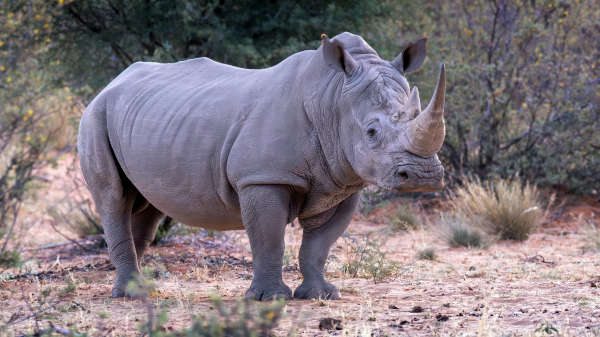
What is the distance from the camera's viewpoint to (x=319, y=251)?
4.83 m

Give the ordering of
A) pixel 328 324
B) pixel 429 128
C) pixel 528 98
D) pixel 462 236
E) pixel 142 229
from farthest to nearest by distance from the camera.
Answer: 1. pixel 528 98
2. pixel 462 236
3. pixel 142 229
4. pixel 328 324
5. pixel 429 128

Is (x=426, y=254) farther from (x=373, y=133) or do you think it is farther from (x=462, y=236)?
(x=373, y=133)

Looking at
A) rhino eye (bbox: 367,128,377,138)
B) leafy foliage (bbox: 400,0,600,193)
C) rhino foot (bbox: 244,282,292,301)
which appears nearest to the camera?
rhino eye (bbox: 367,128,377,138)

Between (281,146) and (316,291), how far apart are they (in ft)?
3.31

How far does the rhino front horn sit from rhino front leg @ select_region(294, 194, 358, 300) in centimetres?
→ 119

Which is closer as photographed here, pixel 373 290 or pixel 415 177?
pixel 415 177

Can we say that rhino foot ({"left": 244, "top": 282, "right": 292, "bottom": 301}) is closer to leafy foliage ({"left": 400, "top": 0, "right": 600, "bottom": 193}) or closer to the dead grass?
the dead grass

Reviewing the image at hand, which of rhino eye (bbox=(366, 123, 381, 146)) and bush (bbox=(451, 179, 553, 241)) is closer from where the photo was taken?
rhino eye (bbox=(366, 123, 381, 146))

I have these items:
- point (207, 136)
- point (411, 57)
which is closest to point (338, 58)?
point (411, 57)

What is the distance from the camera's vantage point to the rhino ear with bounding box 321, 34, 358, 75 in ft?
14.0

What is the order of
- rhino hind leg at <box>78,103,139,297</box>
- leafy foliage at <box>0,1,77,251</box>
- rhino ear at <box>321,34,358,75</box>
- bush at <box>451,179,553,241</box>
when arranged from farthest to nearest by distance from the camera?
bush at <box>451,179,553,241</box>
leafy foliage at <box>0,1,77,251</box>
rhino hind leg at <box>78,103,139,297</box>
rhino ear at <box>321,34,358,75</box>

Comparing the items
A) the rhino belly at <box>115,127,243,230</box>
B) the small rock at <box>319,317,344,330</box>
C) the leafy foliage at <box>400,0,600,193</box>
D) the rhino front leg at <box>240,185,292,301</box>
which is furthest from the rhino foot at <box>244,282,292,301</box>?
the leafy foliage at <box>400,0,600,193</box>

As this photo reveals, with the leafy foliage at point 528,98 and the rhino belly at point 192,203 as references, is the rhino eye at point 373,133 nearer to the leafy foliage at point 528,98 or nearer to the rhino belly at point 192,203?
the rhino belly at point 192,203

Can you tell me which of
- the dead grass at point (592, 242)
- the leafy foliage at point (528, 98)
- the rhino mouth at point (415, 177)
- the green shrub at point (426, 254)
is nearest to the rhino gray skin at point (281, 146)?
the rhino mouth at point (415, 177)
